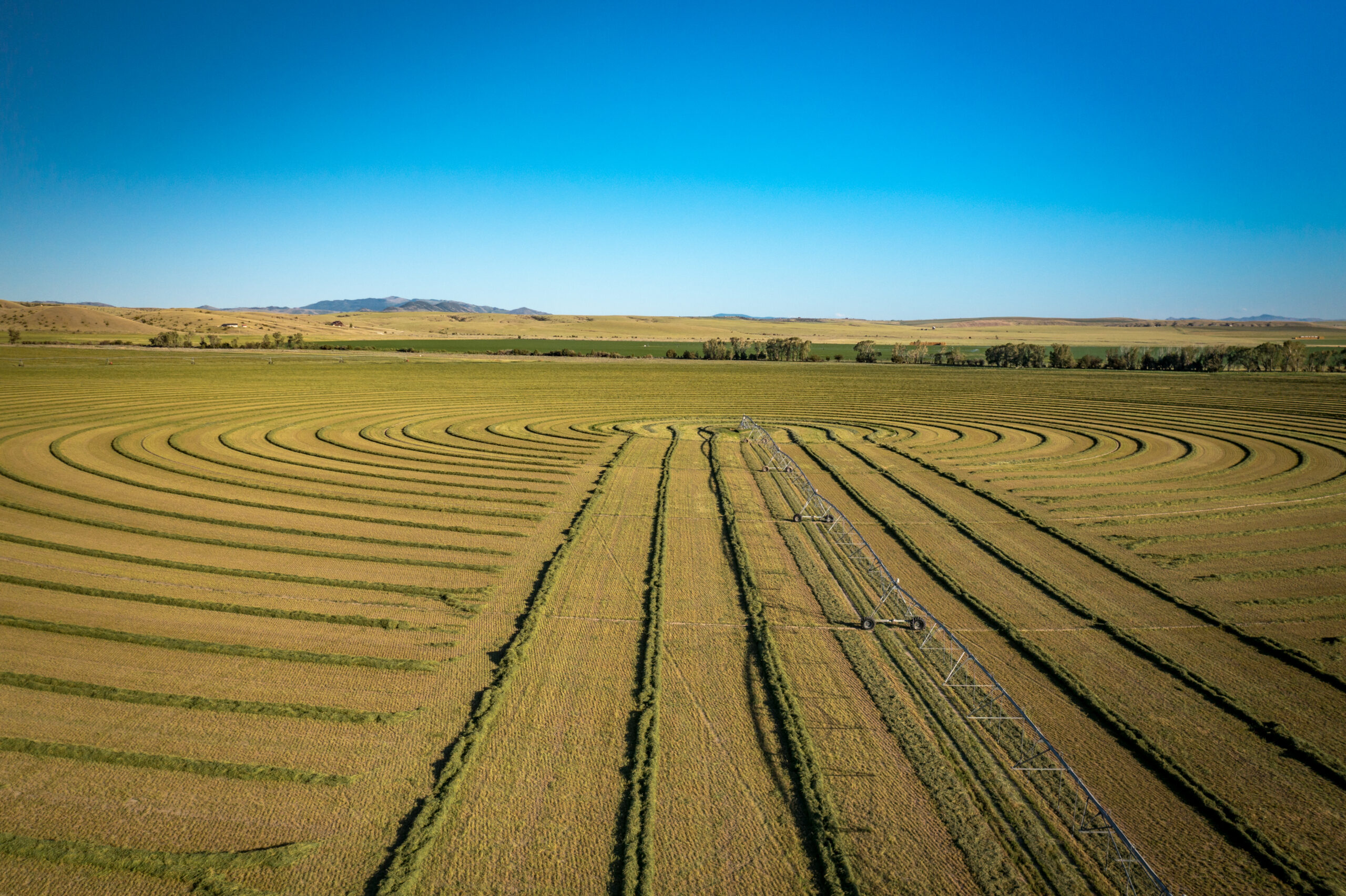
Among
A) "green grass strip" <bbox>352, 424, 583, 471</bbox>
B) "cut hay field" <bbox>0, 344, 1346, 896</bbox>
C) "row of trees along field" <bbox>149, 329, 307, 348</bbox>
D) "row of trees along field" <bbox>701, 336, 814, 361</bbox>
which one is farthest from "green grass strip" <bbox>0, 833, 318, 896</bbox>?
"row of trees along field" <bbox>149, 329, 307, 348</bbox>

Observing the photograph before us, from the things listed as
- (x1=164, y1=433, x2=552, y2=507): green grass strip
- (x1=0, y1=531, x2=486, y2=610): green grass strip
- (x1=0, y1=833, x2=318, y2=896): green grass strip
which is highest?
(x1=164, y1=433, x2=552, y2=507): green grass strip

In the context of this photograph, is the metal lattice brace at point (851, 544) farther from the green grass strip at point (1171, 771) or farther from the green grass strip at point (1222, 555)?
the green grass strip at point (1222, 555)

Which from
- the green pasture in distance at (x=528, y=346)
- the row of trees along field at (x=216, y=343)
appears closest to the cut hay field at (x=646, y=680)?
the green pasture in distance at (x=528, y=346)

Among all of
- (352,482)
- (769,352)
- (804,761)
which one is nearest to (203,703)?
(804,761)

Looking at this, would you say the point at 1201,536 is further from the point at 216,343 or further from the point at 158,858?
the point at 216,343

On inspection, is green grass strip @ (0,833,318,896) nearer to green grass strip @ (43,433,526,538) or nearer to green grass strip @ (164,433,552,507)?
green grass strip @ (43,433,526,538)

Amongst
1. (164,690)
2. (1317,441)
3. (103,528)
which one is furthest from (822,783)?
(1317,441)

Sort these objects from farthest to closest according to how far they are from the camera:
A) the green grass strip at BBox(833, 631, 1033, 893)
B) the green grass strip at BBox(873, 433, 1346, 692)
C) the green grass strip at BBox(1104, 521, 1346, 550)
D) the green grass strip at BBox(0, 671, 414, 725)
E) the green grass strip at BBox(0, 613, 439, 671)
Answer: the green grass strip at BBox(1104, 521, 1346, 550) < the green grass strip at BBox(873, 433, 1346, 692) < the green grass strip at BBox(0, 613, 439, 671) < the green grass strip at BBox(0, 671, 414, 725) < the green grass strip at BBox(833, 631, 1033, 893)
